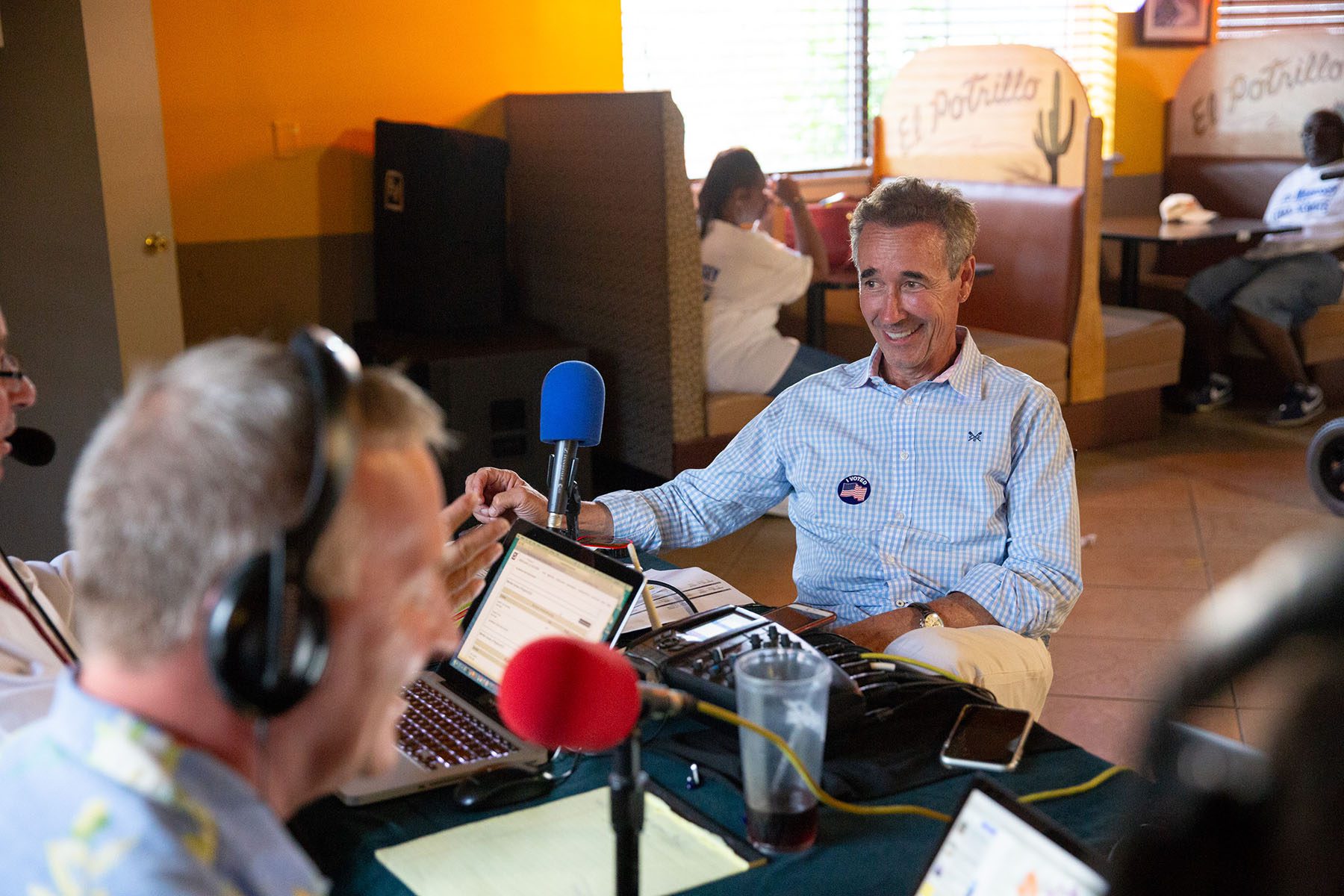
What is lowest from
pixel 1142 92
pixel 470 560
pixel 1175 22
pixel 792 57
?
pixel 470 560

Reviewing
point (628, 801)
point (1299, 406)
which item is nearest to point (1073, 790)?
point (628, 801)

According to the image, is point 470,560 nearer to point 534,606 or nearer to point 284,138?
point 534,606

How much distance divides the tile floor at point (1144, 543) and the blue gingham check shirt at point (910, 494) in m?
0.55

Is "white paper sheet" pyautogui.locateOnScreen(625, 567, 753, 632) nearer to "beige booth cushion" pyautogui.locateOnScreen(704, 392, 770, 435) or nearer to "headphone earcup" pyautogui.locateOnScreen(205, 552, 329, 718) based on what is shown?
"headphone earcup" pyautogui.locateOnScreen(205, 552, 329, 718)

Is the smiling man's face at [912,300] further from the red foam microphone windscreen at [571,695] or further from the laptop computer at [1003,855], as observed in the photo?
the red foam microphone windscreen at [571,695]

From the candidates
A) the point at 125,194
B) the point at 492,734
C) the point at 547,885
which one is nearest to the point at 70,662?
the point at 492,734

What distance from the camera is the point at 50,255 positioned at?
3424 millimetres

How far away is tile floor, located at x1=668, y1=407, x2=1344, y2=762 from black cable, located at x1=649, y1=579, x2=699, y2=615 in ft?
3.21

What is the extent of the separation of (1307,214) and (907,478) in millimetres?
4494

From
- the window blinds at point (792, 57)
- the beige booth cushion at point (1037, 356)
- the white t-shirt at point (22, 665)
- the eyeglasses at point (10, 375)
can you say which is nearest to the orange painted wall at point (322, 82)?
the window blinds at point (792, 57)

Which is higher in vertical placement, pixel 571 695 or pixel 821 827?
pixel 571 695

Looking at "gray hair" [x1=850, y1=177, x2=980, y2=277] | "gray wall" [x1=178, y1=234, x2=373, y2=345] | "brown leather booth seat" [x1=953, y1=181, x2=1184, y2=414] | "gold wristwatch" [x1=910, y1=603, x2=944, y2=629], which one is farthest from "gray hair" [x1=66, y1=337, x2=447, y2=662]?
"brown leather booth seat" [x1=953, y1=181, x2=1184, y2=414]

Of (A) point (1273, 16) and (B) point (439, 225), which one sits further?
(A) point (1273, 16)

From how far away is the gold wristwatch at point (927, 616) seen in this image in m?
1.83
